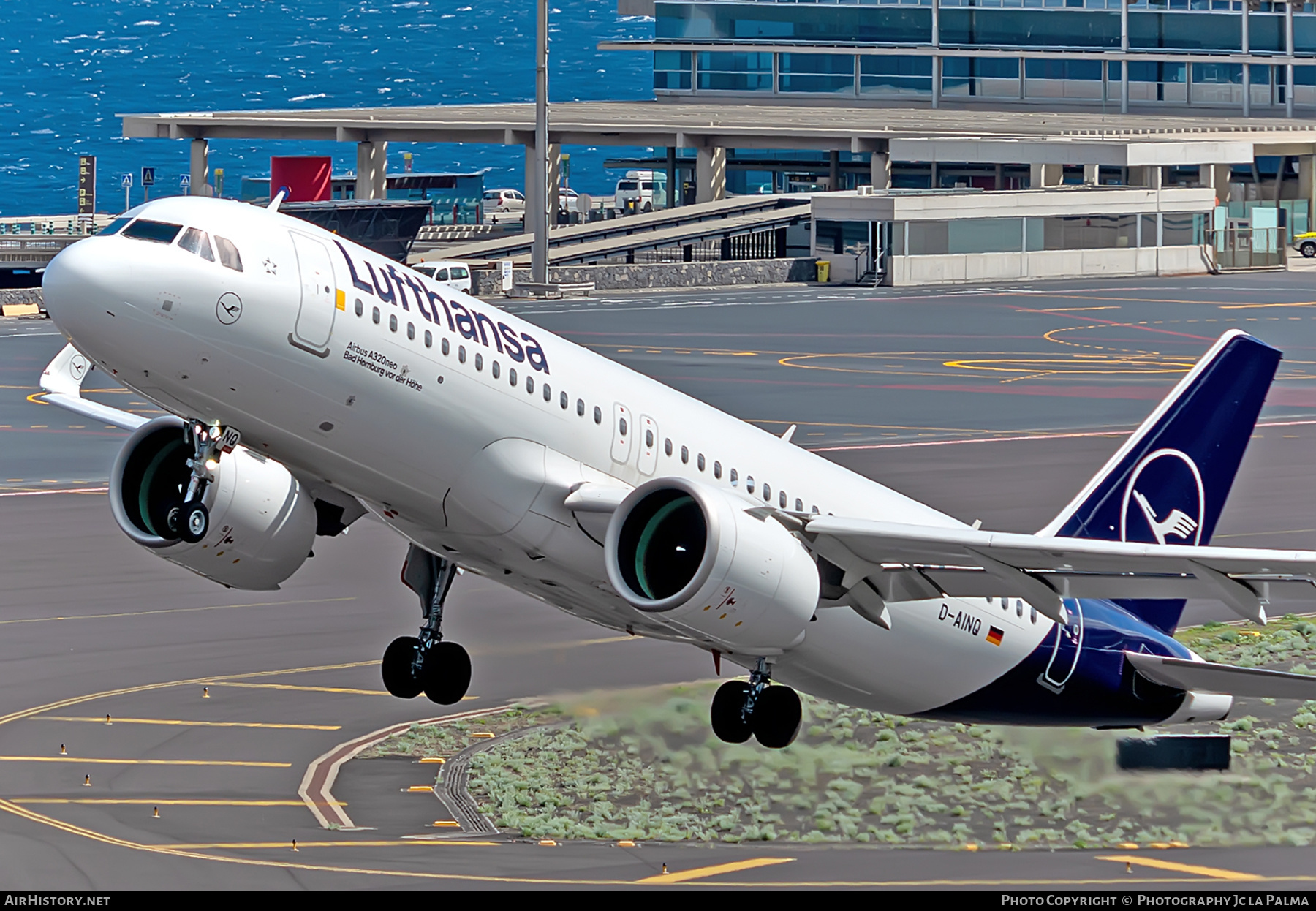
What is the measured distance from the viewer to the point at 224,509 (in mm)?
36781

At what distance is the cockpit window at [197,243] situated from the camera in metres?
32.1

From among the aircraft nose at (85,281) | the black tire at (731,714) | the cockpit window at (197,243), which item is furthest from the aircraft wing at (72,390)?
the black tire at (731,714)

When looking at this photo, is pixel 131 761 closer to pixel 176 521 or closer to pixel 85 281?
pixel 176 521

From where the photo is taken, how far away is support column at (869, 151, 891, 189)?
187 m

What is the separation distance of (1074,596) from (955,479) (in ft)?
153

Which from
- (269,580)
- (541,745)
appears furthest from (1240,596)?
(541,745)

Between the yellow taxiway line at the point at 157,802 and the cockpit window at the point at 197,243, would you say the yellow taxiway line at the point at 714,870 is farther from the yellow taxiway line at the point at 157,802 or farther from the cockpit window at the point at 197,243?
the cockpit window at the point at 197,243

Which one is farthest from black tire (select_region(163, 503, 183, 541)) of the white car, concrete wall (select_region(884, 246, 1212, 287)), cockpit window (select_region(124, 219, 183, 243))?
concrete wall (select_region(884, 246, 1212, 287))

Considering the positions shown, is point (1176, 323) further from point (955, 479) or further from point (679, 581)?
point (679, 581)

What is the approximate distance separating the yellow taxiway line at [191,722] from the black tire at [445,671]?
13344 mm

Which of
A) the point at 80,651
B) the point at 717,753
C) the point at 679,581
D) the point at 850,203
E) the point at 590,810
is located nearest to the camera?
the point at 679,581

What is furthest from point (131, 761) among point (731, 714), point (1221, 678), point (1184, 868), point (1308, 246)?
point (1308, 246)

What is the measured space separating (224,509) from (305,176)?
15847cm

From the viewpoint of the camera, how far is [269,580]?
38219mm
